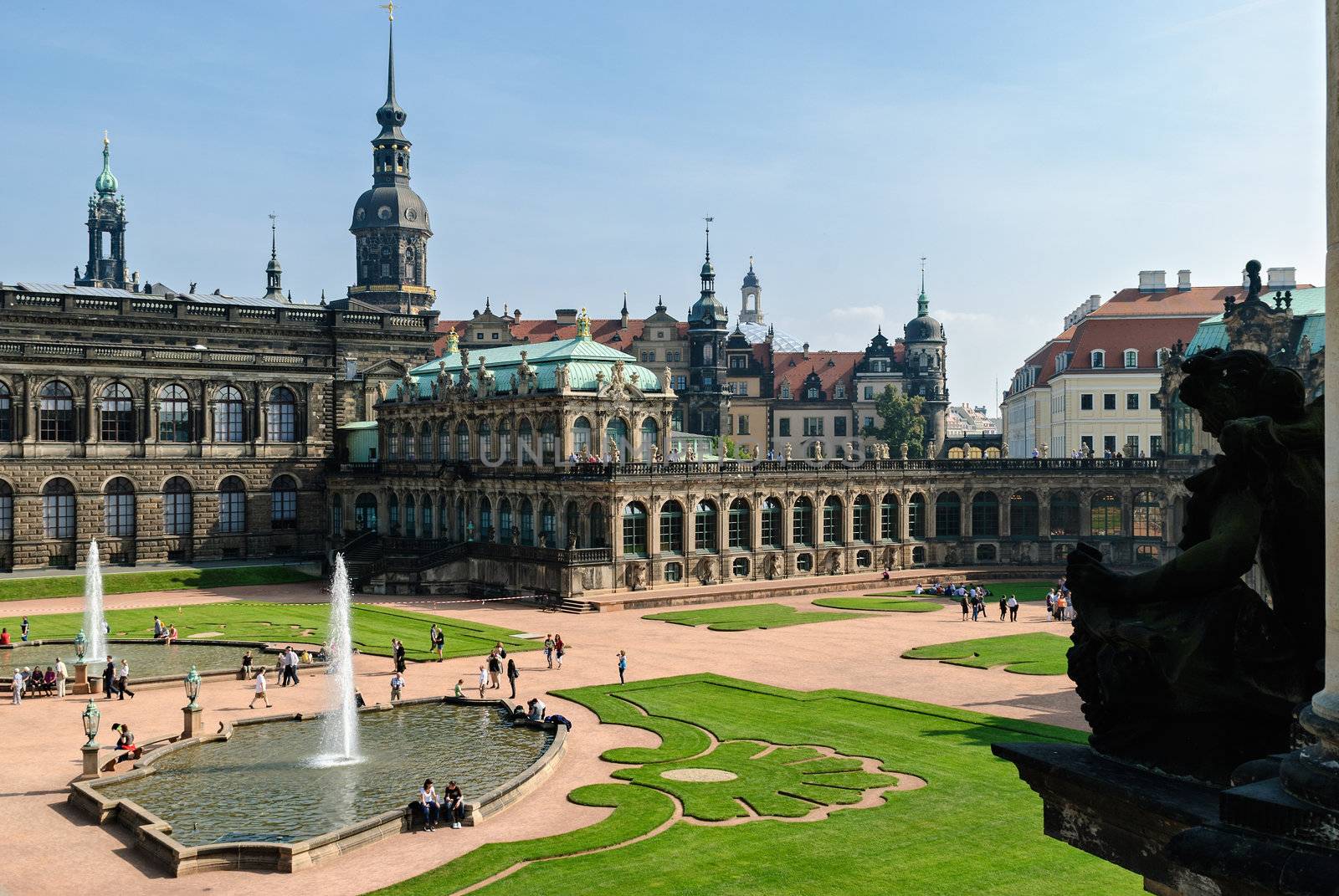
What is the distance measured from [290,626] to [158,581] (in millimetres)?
26096

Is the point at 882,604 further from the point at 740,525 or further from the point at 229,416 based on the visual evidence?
the point at 229,416

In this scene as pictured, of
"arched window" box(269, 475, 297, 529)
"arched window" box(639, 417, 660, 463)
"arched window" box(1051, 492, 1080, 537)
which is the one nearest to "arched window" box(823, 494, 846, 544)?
"arched window" box(639, 417, 660, 463)

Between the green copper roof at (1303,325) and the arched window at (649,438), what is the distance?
37179 mm

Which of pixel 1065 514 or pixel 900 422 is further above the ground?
pixel 900 422

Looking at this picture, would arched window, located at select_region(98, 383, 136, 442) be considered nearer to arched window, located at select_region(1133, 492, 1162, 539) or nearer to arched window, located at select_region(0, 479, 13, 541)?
arched window, located at select_region(0, 479, 13, 541)

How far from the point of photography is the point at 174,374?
104 metres

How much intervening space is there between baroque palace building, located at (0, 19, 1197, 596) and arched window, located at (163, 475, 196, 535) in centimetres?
16

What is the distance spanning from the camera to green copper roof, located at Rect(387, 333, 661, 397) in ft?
305

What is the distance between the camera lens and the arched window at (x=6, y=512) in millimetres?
97188

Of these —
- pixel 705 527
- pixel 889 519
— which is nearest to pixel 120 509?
pixel 705 527

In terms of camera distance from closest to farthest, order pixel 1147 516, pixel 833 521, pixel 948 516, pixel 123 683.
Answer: pixel 123 683, pixel 833 521, pixel 1147 516, pixel 948 516

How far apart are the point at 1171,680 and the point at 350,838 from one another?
86.2ft

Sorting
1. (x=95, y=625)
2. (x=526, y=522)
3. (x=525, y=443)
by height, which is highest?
(x=525, y=443)

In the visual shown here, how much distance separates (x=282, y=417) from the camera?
363ft
